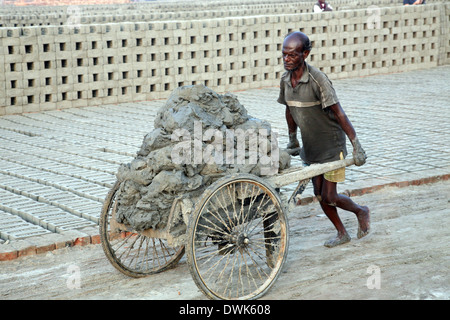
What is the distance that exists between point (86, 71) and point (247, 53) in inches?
132

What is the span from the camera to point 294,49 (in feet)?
15.2

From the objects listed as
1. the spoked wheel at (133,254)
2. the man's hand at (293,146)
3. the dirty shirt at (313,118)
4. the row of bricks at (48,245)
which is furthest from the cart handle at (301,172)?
the row of bricks at (48,245)

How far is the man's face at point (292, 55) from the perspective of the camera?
464 centimetres

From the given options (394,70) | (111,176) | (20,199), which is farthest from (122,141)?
(394,70)

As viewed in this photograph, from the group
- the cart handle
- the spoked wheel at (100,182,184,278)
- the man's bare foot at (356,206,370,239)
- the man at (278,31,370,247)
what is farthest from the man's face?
the spoked wheel at (100,182,184,278)

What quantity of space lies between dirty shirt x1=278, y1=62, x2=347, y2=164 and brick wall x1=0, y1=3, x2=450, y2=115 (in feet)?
23.2

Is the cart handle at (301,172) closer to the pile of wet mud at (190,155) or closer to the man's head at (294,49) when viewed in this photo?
the pile of wet mud at (190,155)

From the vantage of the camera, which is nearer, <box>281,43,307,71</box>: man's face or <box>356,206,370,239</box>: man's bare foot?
<box>281,43,307,71</box>: man's face

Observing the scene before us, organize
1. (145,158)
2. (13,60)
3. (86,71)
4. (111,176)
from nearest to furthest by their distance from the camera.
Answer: (145,158)
(111,176)
(13,60)
(86,71)

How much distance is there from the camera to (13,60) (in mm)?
10883

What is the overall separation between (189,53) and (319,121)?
8.10 meters

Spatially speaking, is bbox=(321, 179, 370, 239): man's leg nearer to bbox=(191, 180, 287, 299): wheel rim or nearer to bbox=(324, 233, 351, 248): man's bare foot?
bbox=(324, 233, 351, 248): man's bare foot

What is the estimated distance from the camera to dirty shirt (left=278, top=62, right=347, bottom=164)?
477 centimetres

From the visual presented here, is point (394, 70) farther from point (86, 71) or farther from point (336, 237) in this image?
point (336, 237)
